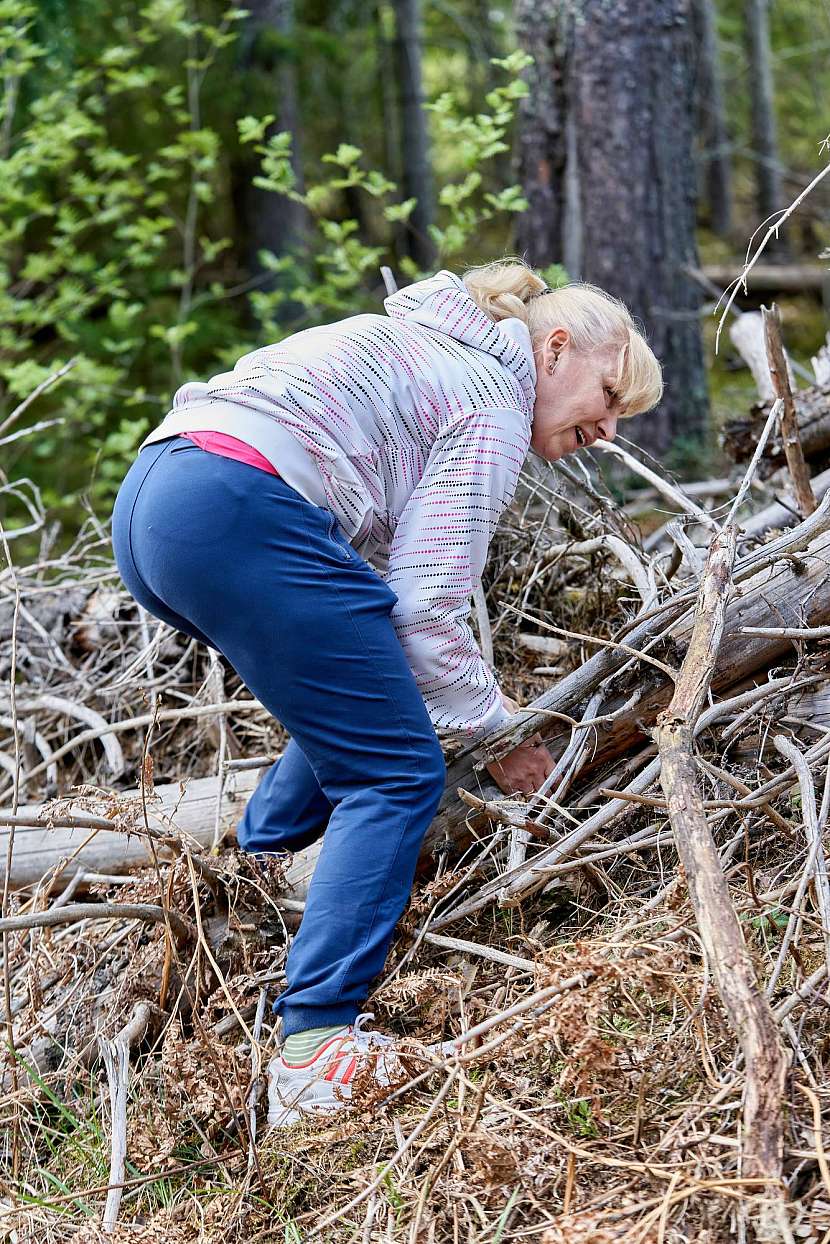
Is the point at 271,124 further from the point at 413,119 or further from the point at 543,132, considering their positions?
the point at 543,132

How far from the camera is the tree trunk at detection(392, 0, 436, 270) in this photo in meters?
9.52

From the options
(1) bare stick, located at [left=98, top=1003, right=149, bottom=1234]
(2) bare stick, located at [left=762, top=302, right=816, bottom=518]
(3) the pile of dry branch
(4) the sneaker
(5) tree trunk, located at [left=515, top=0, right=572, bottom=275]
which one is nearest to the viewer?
(3) the pile of dry branch

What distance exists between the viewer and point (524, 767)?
8.40 feet

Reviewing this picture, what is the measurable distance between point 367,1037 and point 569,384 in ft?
4.62

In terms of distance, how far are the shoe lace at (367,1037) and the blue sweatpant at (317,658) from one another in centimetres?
3

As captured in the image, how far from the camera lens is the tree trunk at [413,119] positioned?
31.2ft

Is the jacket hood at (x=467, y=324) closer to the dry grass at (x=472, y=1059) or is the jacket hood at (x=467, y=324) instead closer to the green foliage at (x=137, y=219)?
the dry grass at (x=472, y=1059)

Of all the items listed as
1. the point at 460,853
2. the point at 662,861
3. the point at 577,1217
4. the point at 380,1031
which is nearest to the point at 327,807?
the point at 460,853

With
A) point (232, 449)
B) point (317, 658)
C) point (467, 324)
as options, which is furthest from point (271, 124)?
point (317, 658)

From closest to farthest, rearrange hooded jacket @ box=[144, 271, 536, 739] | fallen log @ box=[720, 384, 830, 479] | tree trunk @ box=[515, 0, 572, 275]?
hooded jacket @ box=[144, 271, 536, 739] → fallen log @ box=[720, 384, 830, 479] → tree trunk @ box=[515, 0, 572, 275]

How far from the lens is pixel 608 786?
254 cm

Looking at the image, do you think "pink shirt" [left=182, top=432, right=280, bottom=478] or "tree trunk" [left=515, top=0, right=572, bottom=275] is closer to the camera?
"pink shirt" [left=182, top=432, right=280, bottom=478]

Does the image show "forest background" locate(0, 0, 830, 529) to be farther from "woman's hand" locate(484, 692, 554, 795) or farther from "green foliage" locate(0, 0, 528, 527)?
"woman's hand" locate(484, 692, 554, 795)

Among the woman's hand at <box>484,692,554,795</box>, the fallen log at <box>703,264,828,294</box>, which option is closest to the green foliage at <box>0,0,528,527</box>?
the woman's hand at <box>484,692,554,795</box>
